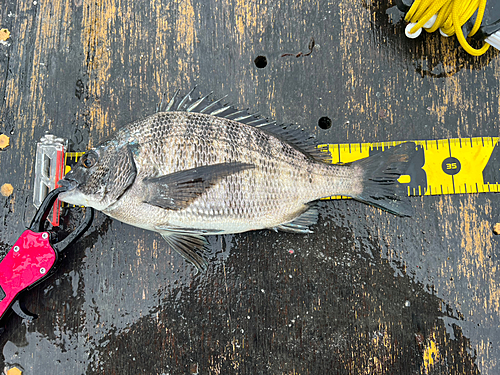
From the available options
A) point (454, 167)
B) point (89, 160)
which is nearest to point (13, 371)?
point (89, 160)

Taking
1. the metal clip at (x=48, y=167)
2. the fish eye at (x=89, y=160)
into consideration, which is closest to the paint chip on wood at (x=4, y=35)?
the metal clip at (x=48, y=167)

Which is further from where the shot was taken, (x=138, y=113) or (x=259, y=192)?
(x=138, y=113)

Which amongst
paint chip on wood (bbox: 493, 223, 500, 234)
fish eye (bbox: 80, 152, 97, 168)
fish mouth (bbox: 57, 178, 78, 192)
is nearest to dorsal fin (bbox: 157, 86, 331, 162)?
fish eye (bbox: 80, 152, 97, 168)

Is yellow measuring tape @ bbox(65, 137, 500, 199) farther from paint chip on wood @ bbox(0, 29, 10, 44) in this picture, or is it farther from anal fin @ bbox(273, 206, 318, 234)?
paint chip on wood @ bbox(0, 29, 10, 44)

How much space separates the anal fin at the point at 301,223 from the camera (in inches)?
64.6

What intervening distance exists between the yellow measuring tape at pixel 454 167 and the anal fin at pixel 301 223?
0.36 meters

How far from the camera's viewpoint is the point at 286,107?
1.80 meters

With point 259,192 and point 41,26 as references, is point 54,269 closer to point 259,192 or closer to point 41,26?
point 259,192

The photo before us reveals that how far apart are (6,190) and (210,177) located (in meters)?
1.28

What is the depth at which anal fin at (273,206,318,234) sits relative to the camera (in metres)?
1.64

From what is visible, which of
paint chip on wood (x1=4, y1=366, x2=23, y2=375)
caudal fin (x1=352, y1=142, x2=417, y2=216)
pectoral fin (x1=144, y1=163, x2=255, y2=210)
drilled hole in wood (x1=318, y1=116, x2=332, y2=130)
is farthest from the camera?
drilled hole in wood (x1=318, y1=116, x2=332, y2=130)

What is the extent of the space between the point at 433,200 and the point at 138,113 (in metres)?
1.78

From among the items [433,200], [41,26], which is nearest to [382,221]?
[433,200]

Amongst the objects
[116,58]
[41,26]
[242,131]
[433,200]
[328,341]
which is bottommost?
[328,341]
